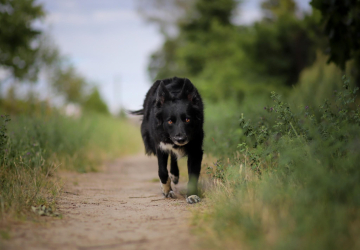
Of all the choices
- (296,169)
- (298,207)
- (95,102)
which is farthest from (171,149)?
(95,102)

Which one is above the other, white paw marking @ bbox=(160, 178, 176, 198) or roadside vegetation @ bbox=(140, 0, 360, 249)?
roadside vegetation @ bbox=(140, 0, 360, 249)

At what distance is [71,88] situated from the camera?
26.4 m

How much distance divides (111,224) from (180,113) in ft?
6.27

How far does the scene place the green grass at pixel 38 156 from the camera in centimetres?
378

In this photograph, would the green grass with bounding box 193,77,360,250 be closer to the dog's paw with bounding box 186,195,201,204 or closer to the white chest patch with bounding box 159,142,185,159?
the dog's paw with bounding box 186,195,201,204

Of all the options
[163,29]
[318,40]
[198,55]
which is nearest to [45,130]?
[318,40]

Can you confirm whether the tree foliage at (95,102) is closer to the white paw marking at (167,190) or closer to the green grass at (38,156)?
the green grass at (38,156)

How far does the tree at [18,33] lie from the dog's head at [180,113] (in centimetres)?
942

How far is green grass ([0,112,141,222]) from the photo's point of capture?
12.4ft

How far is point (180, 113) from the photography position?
4.66 m

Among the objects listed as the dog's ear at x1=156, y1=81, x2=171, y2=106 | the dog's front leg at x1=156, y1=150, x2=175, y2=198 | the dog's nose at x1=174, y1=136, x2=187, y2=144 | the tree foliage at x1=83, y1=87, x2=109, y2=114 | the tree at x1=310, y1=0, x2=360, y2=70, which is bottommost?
the dog's front leg at x1=156, y1=150, x2=175, y2=198

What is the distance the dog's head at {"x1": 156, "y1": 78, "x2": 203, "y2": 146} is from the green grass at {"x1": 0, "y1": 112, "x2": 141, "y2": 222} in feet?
5.54

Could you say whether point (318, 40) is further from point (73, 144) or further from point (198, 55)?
point (73, 144)

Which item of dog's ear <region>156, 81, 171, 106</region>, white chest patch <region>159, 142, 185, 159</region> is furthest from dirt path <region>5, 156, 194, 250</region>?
dog's ear <region>156, 81, 171, 106</region>
